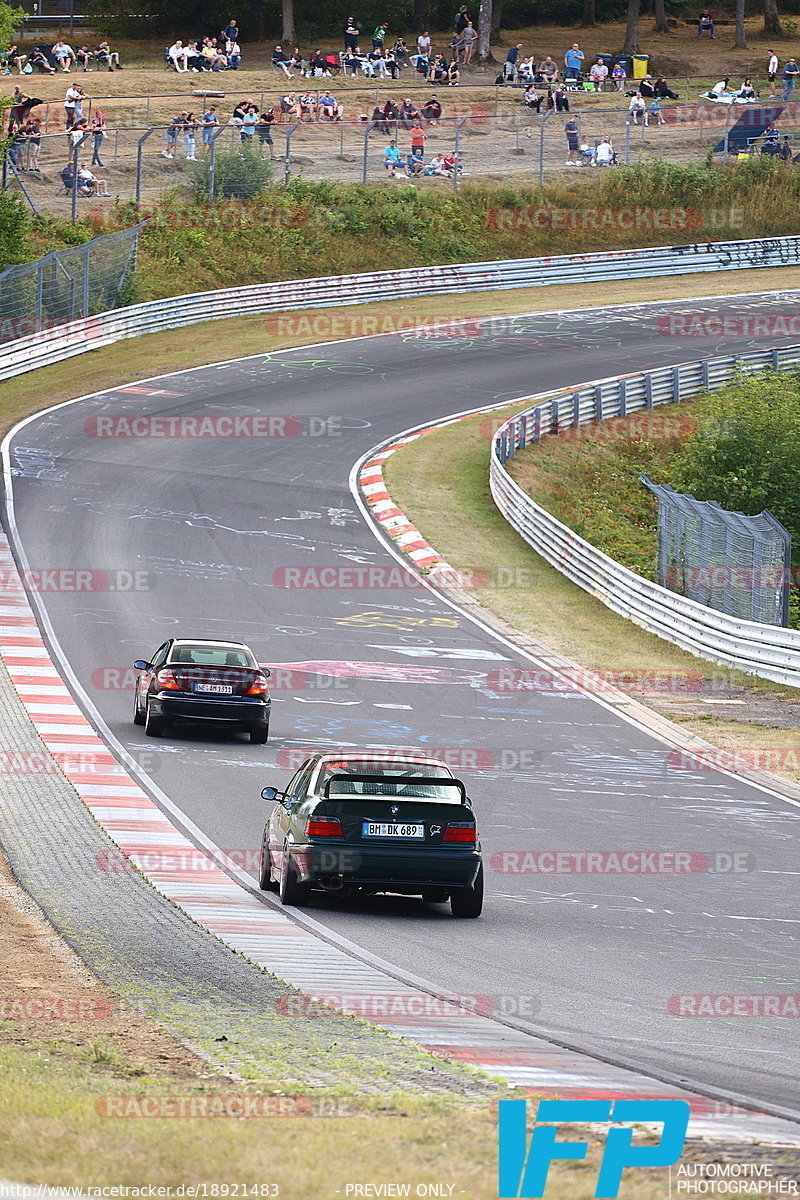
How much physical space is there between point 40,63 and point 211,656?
61.5 m

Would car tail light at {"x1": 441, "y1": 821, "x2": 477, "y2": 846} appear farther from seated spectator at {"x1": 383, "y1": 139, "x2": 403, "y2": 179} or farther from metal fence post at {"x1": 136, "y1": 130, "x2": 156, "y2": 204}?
seated spectator at {"x1": 383, "y1": 139, "x2": 403, "y2": 179}

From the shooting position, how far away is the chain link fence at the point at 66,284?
47000 mm

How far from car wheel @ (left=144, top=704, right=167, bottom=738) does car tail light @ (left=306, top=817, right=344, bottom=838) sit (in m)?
7.64

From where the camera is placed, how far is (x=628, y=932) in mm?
12445

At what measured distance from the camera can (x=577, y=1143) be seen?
5977 millimetres

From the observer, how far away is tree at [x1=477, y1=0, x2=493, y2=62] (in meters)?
81.8

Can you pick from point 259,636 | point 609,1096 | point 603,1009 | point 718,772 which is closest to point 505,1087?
point 609,1096

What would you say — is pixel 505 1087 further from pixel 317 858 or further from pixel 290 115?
pixel 290 115

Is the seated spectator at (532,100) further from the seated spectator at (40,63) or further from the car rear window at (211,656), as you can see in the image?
the car rear window at (211,656)

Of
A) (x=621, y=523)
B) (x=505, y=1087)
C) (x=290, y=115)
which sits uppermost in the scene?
(x=290, y=115)

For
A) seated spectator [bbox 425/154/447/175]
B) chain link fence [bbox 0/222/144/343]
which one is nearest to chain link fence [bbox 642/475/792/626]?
chain link fence [bbox 0/222/144/343]

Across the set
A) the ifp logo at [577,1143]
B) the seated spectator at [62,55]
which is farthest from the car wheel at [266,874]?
the seated spectator at [62,55]

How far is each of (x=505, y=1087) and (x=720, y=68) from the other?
83793 mm

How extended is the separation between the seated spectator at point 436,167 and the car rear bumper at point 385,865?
5651 cm
